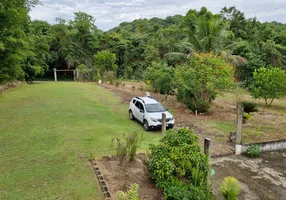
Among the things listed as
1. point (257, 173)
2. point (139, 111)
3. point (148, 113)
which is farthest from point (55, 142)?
point (257, 173)

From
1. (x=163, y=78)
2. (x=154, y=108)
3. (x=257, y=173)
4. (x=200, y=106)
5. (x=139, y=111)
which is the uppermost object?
(x=163, y=78)

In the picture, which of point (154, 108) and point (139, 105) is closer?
point (154, 108)

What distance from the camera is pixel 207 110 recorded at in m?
15.4

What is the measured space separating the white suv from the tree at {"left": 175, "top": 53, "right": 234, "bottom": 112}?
3730 mm

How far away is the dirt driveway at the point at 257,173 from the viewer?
22.5 ft

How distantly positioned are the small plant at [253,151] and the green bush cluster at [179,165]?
10.9 ft

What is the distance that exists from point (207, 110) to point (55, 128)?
9.28m

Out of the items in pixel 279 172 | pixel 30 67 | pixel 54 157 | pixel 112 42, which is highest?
pixel 112 42

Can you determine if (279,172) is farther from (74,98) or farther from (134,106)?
(74,98)

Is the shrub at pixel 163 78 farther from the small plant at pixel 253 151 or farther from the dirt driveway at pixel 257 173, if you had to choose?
the dirt driveway at pixel 257 173

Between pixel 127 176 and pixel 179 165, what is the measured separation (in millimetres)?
1546

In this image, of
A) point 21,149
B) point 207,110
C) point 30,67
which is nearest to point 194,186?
point 21,149

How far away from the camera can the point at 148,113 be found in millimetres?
12023

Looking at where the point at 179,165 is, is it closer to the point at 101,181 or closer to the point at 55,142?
the point at 101,181
